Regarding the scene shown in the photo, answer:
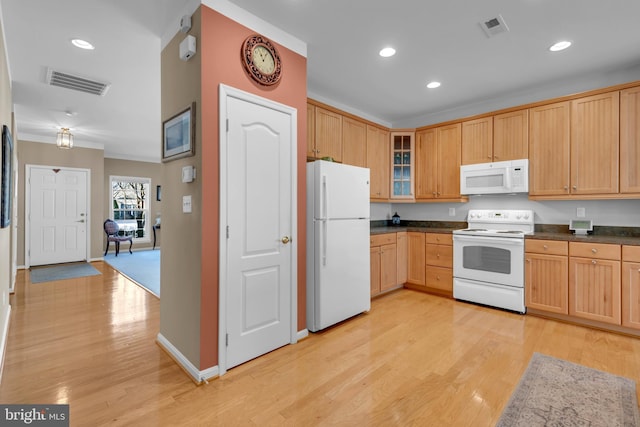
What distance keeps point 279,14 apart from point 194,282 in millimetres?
2110

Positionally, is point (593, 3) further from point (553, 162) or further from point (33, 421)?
point (33, 421)

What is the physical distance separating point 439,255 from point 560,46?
8.37 feet

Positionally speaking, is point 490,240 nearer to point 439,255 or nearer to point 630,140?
point 439,255

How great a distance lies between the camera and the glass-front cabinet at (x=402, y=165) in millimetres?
4734

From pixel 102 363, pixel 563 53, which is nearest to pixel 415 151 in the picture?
pixel 563 53

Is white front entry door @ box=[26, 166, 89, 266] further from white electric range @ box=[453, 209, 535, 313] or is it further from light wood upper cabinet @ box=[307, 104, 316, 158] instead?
white electric range @ box=[453, 209, 535, 313]

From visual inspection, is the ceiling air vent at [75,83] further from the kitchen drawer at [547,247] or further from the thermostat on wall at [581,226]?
the thermostat on wall at [581,226]

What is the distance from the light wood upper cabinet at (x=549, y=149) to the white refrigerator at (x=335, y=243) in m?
2.02

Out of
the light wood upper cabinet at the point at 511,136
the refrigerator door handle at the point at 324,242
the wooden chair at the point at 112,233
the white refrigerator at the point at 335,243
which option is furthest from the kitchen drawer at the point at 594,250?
the wooden chair at the point at 112,233

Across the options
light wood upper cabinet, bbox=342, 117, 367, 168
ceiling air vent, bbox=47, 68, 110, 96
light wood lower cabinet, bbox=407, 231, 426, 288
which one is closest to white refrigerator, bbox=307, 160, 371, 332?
light wood upper cabinet, bbox=342, 117, 367, 168

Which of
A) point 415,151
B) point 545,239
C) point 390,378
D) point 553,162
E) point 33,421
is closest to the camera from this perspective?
point 33,421

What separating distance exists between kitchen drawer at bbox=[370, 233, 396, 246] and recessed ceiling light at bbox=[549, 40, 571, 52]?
253 cm

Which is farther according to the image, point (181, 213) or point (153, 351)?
point (153, 351)

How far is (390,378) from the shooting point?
84.7 inches
